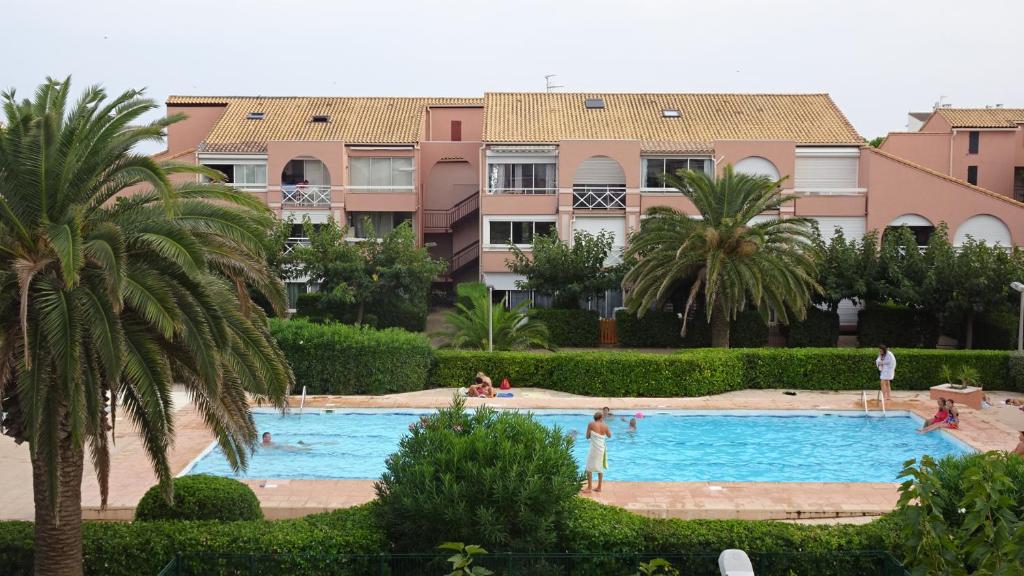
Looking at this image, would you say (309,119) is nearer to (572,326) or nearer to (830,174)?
(572,326)

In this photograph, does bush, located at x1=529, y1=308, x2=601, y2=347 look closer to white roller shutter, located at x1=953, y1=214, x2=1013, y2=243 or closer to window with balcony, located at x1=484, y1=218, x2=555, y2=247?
window with balcony, located at x1=484, y1=218, x2=555, y2=247

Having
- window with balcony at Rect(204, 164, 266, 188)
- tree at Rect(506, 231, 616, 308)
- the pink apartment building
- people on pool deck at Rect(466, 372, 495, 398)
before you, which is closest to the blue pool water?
people on pool deck at Rect(466, 372, 495, 398)

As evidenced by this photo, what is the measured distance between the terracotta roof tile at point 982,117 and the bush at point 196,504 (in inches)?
1813

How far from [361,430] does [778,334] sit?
60.4 feet

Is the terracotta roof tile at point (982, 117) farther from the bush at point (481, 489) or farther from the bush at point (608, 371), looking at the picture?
the bush at point (481, 489)

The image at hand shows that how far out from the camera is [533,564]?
11961 millimetres

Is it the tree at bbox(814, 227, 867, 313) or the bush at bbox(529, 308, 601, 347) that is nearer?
the tree at bbox(814, 227, 867, 313)

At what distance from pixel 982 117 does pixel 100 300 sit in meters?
50.8

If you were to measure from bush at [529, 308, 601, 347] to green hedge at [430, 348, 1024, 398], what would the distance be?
7.97m

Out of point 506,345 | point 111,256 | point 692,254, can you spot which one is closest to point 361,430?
point 506,345

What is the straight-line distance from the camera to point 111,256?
10539mm

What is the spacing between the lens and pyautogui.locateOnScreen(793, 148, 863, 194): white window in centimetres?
4050

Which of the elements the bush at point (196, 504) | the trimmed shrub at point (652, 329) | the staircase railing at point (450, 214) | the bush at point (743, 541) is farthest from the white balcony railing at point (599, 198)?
the bush at point (743, 541)

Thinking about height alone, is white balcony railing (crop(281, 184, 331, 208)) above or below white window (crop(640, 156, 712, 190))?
below
